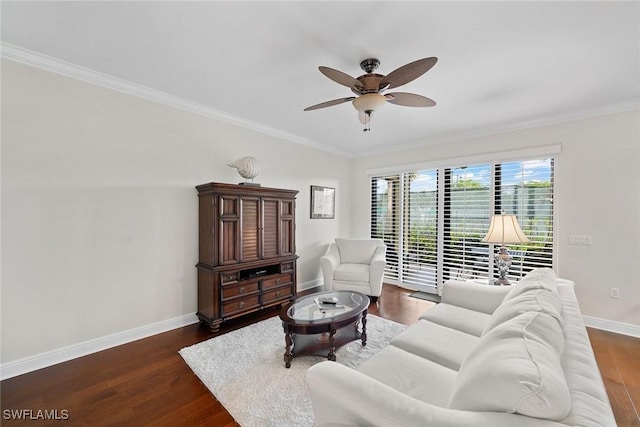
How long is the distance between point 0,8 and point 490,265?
547cm

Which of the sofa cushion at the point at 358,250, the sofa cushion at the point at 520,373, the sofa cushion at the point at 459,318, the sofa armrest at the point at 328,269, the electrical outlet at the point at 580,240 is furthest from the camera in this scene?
the sofa cushion at the point at 358,250

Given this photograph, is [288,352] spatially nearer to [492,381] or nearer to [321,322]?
[321,322]

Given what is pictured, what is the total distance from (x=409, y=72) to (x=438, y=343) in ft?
6.13

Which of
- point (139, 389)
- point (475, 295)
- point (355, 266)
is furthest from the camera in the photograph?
point (355, 266)

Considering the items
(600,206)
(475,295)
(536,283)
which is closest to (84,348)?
(475,295)

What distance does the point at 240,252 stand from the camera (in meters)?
3.13

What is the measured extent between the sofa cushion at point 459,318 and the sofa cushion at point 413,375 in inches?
24.0

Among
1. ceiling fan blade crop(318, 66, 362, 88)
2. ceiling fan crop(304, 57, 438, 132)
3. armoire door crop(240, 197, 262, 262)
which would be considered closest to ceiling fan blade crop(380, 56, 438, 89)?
ceiling fan crop(304, 57, 438, 132)

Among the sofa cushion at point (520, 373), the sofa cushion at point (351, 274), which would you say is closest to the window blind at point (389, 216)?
the sofa cushion at point (351, 274)

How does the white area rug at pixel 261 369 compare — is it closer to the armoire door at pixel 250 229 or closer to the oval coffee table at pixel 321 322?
the oval coffee table at pixel 321 322

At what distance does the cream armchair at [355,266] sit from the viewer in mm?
3850

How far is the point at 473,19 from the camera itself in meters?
1.74

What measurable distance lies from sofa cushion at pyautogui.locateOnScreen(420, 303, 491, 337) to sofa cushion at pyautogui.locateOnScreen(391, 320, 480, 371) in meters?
0.07

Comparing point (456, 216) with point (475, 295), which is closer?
point (475, 295)
